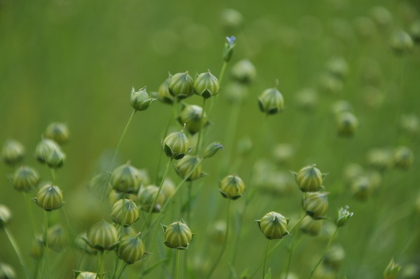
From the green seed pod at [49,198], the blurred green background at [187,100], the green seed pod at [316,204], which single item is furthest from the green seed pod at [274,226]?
the blurred green background at [187,100]

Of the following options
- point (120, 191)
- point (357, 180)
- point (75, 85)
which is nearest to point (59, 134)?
point (120, 191)

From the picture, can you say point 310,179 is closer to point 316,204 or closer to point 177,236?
point 316,204

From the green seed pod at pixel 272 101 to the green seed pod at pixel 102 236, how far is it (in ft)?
1.39

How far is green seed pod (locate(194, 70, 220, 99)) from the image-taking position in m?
0.78

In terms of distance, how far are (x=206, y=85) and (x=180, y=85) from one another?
44 millimetres

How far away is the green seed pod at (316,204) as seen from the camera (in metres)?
0.80

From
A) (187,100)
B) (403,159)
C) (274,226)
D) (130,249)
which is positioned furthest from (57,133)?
(187,100)

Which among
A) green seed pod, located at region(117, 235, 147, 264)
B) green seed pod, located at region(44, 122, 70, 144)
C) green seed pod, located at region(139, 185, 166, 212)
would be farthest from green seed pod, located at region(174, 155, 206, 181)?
green seed pod, located at region(44, 122, 70, 144)

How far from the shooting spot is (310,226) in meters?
0.92

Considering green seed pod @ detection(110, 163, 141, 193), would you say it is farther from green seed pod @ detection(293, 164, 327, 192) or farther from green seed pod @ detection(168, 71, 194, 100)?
green seed pod @ detection(293, 164, 327, 192)

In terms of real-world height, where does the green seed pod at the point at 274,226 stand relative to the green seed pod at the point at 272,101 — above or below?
below

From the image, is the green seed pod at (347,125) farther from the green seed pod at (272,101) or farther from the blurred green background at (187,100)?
the green seed pod at (272,101)

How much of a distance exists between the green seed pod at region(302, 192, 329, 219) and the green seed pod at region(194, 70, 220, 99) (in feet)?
0.81

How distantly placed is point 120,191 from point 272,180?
1.81 ft
